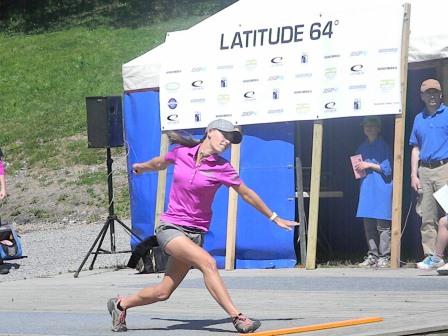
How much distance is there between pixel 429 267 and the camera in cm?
1305

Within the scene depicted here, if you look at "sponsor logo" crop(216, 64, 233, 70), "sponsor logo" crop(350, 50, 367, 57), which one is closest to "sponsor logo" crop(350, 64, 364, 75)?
"sponsor logo" crop(350, 50, 367, 57)

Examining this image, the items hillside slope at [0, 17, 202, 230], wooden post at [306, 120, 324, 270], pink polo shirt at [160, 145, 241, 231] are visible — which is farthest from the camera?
hillside slope at [0, 17, 202, 230]

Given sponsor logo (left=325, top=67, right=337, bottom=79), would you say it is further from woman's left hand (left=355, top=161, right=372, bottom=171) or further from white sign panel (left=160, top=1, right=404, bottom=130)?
woman's left hand (left=355, top=161, right=372, bottom=171)

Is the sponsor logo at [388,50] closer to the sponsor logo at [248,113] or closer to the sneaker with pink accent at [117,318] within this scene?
the sponsor logo at [248,113]

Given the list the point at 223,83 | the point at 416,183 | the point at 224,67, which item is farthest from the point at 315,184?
the point at 224,67

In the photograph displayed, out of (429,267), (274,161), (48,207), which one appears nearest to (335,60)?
(274,161)

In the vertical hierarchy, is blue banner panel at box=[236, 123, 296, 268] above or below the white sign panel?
below

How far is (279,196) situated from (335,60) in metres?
1.83

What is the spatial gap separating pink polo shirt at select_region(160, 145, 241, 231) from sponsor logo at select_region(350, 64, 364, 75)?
474cm

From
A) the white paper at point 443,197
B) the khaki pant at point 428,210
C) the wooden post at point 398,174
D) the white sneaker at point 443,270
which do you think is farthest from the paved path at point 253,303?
the white paper at point 443,197

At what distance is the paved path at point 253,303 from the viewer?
377 inches

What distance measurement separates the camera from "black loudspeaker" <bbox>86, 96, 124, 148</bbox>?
50.3ft

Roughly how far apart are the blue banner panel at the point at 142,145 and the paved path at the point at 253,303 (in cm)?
121

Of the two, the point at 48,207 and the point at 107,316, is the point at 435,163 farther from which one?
the point at 48,207
